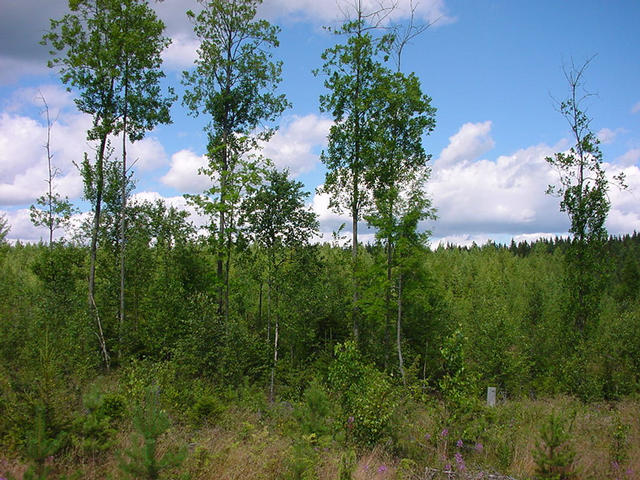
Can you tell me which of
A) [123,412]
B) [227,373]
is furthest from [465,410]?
[227,373]

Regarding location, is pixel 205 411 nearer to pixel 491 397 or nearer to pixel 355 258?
pixel 491 397

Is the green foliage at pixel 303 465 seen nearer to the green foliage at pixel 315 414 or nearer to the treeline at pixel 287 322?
the green foliage at pixel 315 414

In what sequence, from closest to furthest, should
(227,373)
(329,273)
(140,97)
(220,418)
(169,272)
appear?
1. (220,418)
2. (227,373)
3. (140,97)
4. (169,272)
5. (329,273)

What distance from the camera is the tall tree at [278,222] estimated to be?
1742 cm

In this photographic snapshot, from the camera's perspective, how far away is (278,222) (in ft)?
60.6

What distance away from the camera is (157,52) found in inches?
651

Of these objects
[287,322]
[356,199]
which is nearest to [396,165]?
[356,199]

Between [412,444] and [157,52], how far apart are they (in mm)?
17730

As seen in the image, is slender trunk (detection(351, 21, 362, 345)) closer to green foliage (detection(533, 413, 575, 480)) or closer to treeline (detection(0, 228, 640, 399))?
treeline (detection(0, 228, 640, 399))

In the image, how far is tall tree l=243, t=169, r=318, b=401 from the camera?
57.2 ft

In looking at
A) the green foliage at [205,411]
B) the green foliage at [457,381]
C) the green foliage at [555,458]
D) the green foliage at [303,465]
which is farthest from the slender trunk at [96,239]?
the green foliage at [555,458]

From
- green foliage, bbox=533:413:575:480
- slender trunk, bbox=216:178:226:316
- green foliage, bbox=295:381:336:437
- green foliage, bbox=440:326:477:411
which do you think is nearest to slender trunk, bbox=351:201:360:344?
slender trunk, bbox=216:178:226:316

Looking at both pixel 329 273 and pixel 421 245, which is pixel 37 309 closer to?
pixel 329 273

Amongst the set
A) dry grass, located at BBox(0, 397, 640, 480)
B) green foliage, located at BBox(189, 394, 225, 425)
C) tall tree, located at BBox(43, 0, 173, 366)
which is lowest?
green foliage, located at BBox(189, 394, 225, 425)
